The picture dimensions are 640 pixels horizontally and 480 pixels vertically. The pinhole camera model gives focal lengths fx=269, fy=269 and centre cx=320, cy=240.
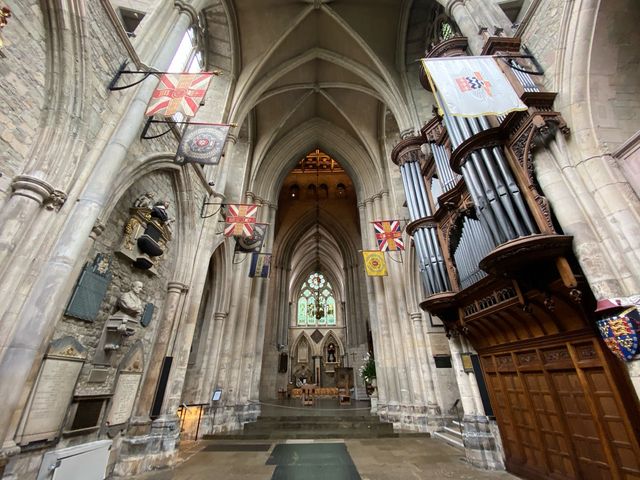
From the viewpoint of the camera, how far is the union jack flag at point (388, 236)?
930 cm

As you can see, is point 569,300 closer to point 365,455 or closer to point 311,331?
point 365,455

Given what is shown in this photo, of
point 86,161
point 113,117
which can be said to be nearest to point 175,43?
point 113,117

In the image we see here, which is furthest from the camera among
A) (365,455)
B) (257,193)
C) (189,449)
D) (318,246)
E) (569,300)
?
(318,246)

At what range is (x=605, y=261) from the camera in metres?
3.28

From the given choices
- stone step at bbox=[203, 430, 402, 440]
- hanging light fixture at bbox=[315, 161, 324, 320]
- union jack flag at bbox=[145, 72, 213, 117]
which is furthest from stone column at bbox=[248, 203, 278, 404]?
union jack flag at bbox=[145, 72, 213, 117]

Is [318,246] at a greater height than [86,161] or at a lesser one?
greater

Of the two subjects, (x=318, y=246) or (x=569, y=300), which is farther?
(x=318, y=246)

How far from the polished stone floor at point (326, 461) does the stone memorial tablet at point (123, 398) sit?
3.85 ft

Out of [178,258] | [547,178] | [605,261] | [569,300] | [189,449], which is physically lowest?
[189,449]

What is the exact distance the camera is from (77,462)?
3.96 m

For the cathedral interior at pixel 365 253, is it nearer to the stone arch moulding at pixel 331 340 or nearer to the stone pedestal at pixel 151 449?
the stone pedestal at pixel 151 449

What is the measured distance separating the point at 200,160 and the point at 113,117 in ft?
5.34

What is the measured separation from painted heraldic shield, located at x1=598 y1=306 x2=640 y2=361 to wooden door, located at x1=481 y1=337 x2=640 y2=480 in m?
0.74

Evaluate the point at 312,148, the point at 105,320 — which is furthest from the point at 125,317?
the point at 312,148
